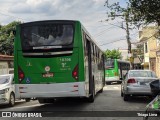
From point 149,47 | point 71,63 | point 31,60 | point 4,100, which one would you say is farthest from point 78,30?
point 149,47

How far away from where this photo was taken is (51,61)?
1320 cm

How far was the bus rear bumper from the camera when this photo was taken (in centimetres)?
1298

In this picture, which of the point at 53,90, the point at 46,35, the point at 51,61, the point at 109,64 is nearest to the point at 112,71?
the point at 109,64

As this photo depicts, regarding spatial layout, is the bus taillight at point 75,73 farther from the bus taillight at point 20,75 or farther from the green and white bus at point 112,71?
the green and white bus at point 112,71

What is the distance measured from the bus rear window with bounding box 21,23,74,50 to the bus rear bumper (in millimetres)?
1479

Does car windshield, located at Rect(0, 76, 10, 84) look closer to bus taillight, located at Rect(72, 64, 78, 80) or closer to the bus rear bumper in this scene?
the bus rear bumper

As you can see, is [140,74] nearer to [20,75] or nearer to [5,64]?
[20,75]

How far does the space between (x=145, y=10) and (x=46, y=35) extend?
506 cm

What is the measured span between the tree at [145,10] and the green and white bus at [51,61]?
3.86 metres

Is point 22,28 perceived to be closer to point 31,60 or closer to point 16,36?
point 16,36

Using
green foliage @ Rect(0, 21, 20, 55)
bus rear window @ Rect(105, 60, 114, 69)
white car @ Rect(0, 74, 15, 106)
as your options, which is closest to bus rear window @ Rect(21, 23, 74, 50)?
white car @ Rect(0, 74, 15, 106)

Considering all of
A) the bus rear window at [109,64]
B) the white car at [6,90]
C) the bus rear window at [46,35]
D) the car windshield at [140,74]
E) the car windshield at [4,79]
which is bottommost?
the white car at [6,90]

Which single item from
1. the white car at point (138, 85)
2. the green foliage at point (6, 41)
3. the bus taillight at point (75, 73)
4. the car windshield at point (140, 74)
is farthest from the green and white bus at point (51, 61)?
the green foliage at point (6, 41)

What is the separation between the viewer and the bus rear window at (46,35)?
13352mm
